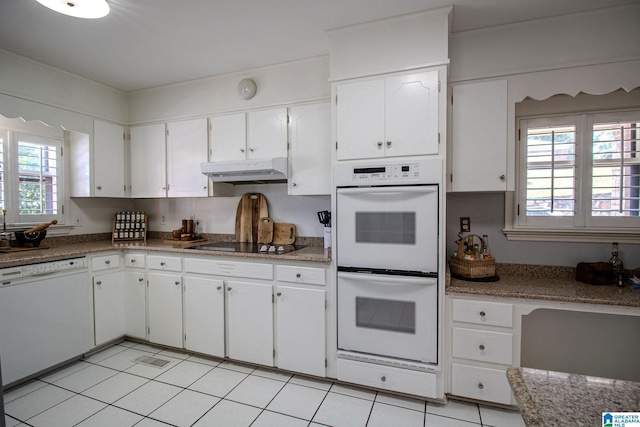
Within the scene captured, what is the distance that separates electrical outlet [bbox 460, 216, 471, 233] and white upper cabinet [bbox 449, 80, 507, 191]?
361 millimetres

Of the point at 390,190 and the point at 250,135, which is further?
the point at 250,135

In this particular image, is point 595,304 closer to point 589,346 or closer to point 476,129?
point 589,346

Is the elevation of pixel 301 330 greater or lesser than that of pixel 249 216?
lesser

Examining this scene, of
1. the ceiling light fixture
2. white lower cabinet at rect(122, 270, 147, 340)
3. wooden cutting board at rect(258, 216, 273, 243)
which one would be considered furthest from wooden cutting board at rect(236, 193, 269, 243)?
the ceiling light fixture

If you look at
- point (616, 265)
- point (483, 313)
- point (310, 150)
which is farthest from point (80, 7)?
point (616, 265)

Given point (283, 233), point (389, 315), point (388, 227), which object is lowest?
point (389, 315)

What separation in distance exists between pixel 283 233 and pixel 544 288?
82.1 inches

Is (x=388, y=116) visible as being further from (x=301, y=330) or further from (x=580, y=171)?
(x=301, y=330)

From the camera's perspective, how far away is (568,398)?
0.66 meters

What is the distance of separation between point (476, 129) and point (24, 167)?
383 cm

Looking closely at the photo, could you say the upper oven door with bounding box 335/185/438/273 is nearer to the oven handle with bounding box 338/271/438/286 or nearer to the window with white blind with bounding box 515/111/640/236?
the oven handle with bounding box 338/271/438/286

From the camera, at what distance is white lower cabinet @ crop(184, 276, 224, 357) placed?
250cm

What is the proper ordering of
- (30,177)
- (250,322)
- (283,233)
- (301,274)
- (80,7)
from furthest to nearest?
1. (283,233)
2. (30,177)
3. (250,322)
4. (301,274)
5. (80,7)

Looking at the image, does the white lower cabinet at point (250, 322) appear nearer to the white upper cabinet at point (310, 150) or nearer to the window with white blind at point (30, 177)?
the white upper cabinet at point (310, 150)
